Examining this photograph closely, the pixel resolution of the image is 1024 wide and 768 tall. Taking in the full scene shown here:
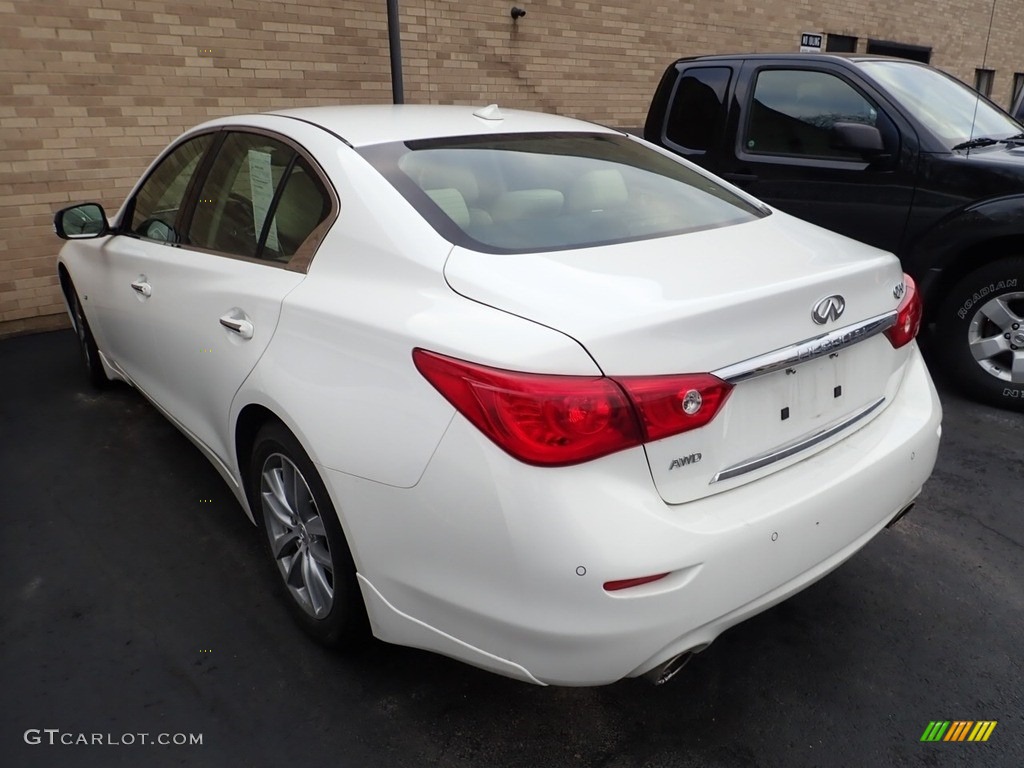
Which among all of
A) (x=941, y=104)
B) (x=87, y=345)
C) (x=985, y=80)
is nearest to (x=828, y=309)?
(x=941, y=104)

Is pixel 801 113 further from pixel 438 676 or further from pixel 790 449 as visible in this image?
pixel 438 676

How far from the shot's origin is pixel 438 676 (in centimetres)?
243

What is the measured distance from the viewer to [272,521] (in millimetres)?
2625

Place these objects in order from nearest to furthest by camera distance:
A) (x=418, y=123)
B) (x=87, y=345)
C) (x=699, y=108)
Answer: (x=418, y=123), (x=87, y=345), (x=699, y=108)

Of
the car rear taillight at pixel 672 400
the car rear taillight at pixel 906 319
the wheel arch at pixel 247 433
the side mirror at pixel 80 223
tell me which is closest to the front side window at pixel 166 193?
the side mirror at pixel 80 223

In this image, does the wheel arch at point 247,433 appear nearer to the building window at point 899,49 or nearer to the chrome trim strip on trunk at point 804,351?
the chrome trim strip on trunk at point 804,351

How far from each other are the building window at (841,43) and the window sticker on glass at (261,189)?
12.0 metres

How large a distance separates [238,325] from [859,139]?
351cm

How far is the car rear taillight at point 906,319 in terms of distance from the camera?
92.4 inches

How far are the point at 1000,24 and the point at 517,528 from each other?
716 inches

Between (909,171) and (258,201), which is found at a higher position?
(258,201)

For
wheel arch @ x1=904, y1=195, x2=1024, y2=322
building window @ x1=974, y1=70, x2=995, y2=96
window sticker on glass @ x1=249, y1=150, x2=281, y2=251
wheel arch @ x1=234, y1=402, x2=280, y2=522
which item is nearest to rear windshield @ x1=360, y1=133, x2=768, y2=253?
window sticker on glass @ x1=249, y1=150, x2=281, y2=251


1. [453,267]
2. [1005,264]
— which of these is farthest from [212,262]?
[1005,264]

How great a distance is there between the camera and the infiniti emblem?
6.63 ft
